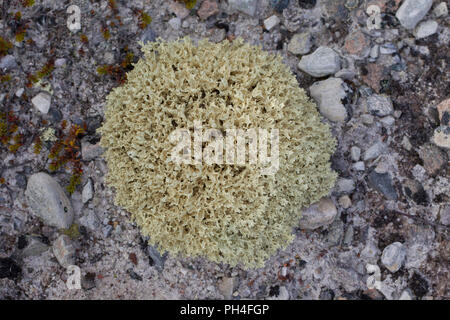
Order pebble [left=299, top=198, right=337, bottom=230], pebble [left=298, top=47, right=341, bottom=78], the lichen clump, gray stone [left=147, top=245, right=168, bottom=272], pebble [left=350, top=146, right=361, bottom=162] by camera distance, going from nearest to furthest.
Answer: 1. the lichen clump
2. pebble [left=299, top=198, right=337, bottom=230]
3. pebble [left=298, top=47, right=341, bottom=78]
4. pebble [left=350, top=146, right=361, bottom=162]
5. gray stone [left=147, top=245, right=168, bottom=272]

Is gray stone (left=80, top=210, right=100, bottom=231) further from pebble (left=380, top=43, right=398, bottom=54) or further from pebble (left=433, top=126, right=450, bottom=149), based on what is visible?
pebble (left=433, top=126, right=450, bottom=149)

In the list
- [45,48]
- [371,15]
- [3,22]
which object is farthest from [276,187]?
[3,22]

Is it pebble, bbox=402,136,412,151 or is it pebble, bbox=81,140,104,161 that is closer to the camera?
pebble, bbox=402,136,412,151

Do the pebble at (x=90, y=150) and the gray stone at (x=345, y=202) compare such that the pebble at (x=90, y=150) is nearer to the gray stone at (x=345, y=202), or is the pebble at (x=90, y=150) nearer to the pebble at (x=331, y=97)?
the pebble at (x=331, y=97)

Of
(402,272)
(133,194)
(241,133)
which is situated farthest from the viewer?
(402,272)

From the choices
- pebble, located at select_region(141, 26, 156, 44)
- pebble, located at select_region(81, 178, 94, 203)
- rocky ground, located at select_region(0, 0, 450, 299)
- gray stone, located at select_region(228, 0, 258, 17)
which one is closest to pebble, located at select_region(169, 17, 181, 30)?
rocky ground, located at select_region(0, 0, 450, 299)

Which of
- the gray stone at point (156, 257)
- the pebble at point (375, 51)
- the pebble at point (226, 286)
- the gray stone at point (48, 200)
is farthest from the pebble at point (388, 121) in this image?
the gray stone at point (48, 200)

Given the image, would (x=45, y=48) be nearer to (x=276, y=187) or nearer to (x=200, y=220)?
(x=200, y=220)
